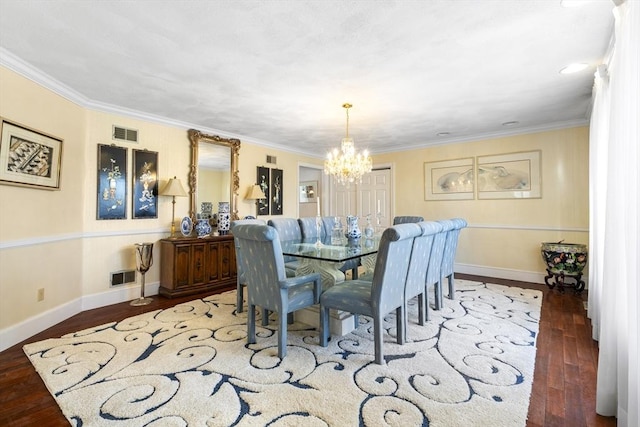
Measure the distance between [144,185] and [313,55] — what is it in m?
2.84

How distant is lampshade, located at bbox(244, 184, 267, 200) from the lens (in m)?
5.01

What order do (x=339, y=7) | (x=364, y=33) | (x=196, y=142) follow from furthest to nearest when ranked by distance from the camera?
(x=196, y=142)
(x=364, y=33)
(x=339, y=7)

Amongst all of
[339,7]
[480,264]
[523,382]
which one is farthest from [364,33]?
[480,264]

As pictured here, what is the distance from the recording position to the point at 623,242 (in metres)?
1.61

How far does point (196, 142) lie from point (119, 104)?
1047 millimetres

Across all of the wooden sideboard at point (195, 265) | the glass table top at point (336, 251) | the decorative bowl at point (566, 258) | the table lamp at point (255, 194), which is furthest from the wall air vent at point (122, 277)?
the decorative bowl at point (566, 258)

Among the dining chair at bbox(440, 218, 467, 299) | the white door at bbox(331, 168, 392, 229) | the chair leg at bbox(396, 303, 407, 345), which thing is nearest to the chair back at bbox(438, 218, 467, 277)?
the dining chair at bbox(440, 218, 467, 299)

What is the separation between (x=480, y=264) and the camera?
16.7ft

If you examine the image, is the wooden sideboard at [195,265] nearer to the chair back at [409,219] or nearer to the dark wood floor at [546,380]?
the dark wood floor at [546,380]

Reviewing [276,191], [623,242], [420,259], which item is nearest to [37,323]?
[420,259]

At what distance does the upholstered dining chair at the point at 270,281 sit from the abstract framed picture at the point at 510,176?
3.92m

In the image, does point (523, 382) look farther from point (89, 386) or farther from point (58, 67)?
point (58, 67)

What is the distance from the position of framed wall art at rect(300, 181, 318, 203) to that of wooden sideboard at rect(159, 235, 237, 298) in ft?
12.5

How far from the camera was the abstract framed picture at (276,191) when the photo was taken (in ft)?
18.3
